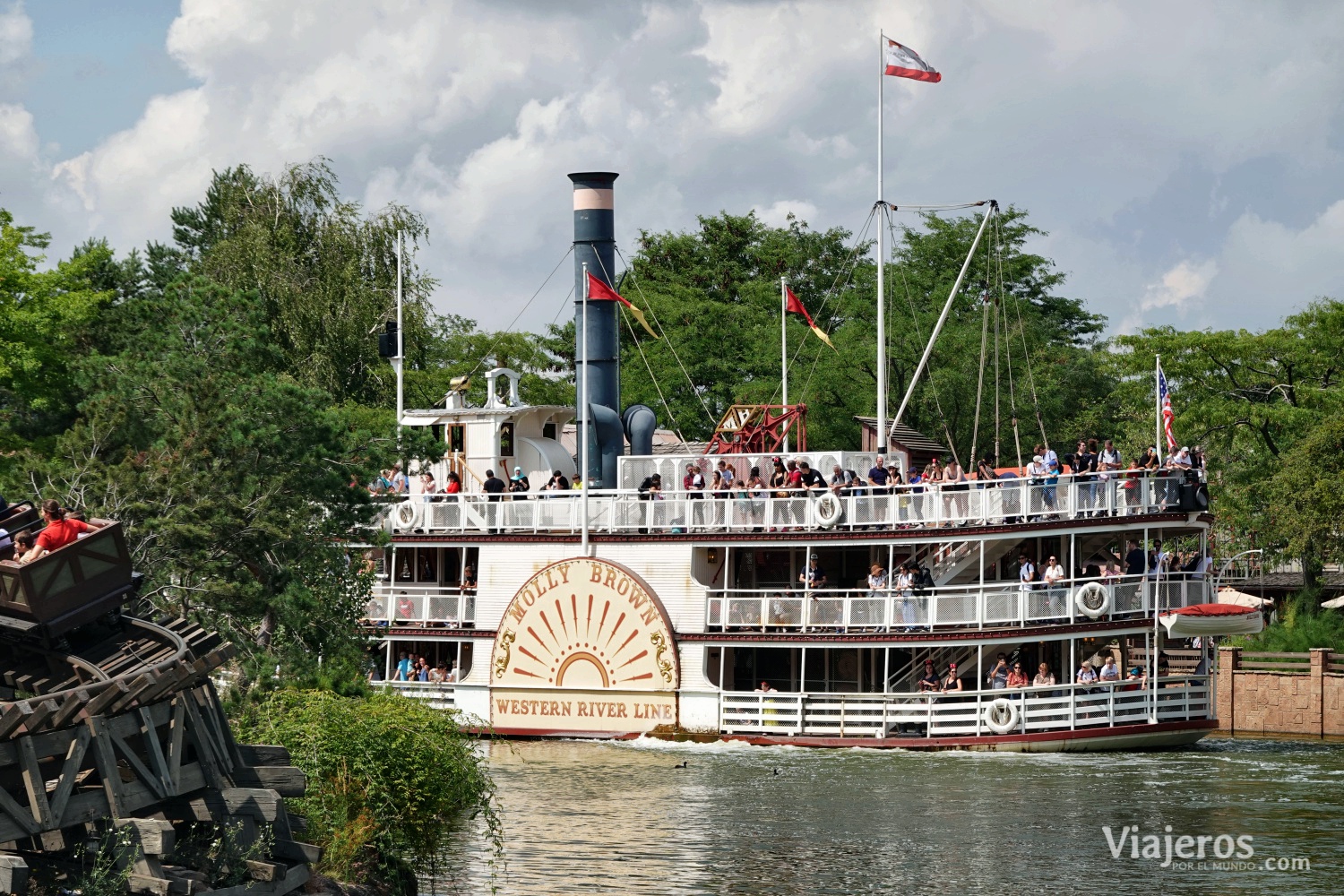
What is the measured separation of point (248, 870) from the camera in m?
16.5

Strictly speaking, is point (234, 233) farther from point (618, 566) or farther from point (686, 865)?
point (686, 865)

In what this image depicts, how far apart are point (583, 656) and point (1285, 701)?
1524cm

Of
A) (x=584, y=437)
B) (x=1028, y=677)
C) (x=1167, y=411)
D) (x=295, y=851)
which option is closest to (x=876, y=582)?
(x=1028, y=677)

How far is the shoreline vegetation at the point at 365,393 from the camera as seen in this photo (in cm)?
2559

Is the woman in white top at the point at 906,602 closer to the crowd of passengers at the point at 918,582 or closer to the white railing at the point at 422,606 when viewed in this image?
the crowd of passengers at the point at 918,582

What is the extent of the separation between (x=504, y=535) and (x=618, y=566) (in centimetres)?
271

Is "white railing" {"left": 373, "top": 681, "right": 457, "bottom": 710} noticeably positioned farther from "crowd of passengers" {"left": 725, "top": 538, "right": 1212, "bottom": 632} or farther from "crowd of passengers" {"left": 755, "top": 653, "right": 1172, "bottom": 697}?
"crowd of passengers" {"left": 755, "top": 653, "right": 1172, "bottom": 697}

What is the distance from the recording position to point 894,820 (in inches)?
1012

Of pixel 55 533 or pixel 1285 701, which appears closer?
pixel 55 533

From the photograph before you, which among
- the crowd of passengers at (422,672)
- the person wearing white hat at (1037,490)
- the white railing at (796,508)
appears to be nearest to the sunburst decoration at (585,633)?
the white railing at (796,508)

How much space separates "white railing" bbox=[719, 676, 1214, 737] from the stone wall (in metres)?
5.34

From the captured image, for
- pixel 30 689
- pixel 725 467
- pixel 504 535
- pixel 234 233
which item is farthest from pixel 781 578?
pixel 234 233

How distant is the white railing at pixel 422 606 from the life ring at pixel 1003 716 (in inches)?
428

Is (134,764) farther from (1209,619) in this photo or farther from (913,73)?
(913,73)
